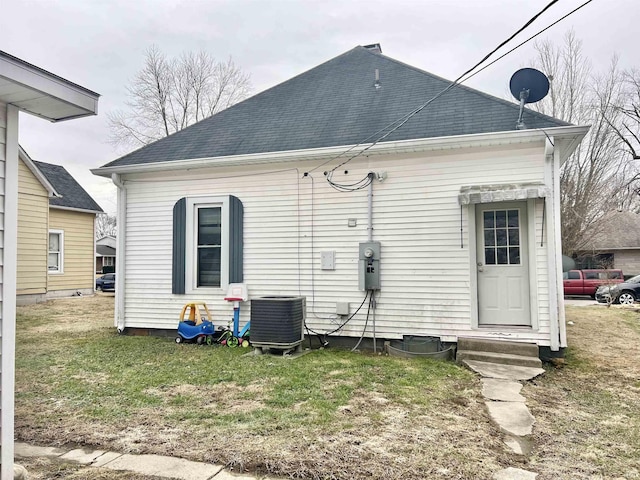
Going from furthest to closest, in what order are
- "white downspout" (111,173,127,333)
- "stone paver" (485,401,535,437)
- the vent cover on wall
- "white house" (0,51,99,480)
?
"white downspout" (111,173,127,333) < the vent cover on wall < "stone paver" (485,401,535,437) < "white house" (0,51,99,480)

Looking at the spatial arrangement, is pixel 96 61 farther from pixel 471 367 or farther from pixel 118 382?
pixel 471 367

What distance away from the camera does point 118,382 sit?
199 inches

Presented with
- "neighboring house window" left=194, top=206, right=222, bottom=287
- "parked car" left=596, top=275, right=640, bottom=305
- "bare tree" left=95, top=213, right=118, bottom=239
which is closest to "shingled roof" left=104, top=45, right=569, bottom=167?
"neighboring house window" left=194, top=206, right=222, bottom=287

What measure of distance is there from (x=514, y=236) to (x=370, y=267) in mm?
2203

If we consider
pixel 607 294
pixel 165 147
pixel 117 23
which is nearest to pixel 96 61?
pixel 117 23

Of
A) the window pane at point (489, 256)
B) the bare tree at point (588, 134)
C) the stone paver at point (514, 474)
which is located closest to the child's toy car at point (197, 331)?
the window pane at point (489, 256)

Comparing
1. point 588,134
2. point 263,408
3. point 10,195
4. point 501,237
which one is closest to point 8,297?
point 10,195

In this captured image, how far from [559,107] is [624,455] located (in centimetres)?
2167

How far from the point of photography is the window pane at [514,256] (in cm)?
654

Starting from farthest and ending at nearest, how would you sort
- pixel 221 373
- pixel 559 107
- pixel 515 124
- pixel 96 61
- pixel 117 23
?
pixel 559 107
pixel 96 61
pixel 117 23
pixel 515 124
pixel 221 373

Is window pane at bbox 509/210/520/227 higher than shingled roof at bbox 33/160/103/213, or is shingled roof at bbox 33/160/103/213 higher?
shingled roof at bbox 33/160/103/213

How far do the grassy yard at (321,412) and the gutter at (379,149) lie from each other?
10.3 feet

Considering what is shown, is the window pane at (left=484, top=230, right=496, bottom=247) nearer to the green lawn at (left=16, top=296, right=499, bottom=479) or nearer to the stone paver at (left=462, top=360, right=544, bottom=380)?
the stone paver at (left=462, top=360, right=544, bottom=380)

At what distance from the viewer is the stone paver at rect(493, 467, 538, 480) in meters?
2.81
